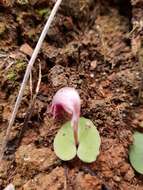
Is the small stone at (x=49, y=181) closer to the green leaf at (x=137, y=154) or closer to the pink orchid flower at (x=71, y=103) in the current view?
the pink orchid flower at (x=71, y=103)

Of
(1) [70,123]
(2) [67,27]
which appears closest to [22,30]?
(2) [67,27]

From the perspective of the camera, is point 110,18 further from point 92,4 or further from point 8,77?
point 8,77

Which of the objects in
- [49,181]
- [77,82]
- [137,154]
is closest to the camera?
[49,181]

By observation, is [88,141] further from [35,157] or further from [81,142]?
[35,157]

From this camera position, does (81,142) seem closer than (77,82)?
Yes

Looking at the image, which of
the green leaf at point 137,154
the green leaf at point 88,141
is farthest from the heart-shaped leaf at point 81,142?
the green leaf at point 137,154

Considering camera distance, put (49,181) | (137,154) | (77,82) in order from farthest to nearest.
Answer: (77,82) < (137,154) < (49,181)

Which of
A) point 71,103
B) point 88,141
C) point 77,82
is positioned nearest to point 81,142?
point 88,141
